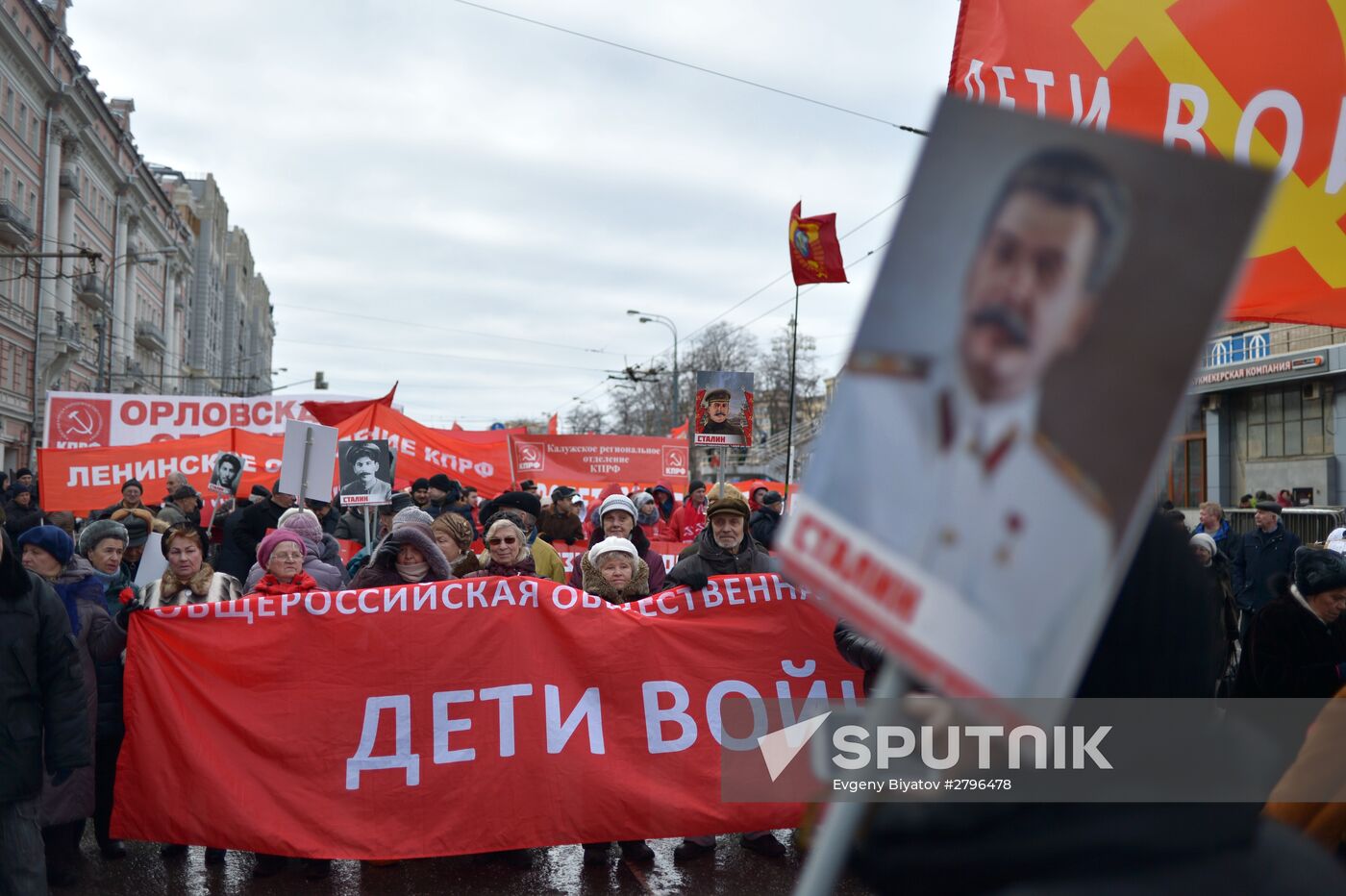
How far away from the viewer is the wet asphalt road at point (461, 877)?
542 cm

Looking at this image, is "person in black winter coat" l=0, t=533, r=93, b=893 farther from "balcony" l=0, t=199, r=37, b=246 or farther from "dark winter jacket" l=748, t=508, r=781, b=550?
"balcony" l=0, t=199, r=37, b=246

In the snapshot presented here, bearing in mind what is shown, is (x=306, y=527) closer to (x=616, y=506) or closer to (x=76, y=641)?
(x=616, y=506)

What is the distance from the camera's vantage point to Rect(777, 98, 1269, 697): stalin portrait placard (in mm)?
1249

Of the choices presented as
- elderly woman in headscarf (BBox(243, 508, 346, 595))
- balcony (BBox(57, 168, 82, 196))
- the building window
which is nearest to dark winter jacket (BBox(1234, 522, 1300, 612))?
elderly woman in headscarf (BBox(243, 508, 346, 595))

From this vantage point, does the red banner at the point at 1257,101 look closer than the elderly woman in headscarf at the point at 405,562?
Yes

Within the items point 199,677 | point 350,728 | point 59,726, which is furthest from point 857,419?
point 199,677

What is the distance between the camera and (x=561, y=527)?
38.2ft

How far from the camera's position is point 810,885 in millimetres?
1379

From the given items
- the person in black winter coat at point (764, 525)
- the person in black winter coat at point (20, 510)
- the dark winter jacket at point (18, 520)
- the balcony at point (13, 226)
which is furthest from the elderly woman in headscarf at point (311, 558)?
the balcony at point (13, 226)

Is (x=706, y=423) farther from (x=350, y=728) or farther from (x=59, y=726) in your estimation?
(x=59, y=726)

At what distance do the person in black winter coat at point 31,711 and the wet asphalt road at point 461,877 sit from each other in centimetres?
120

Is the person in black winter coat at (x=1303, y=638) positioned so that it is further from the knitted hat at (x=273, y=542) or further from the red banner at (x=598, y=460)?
the red banner at (x=598, y=460)

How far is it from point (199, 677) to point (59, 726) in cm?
107

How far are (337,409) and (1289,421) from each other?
23.5 m
